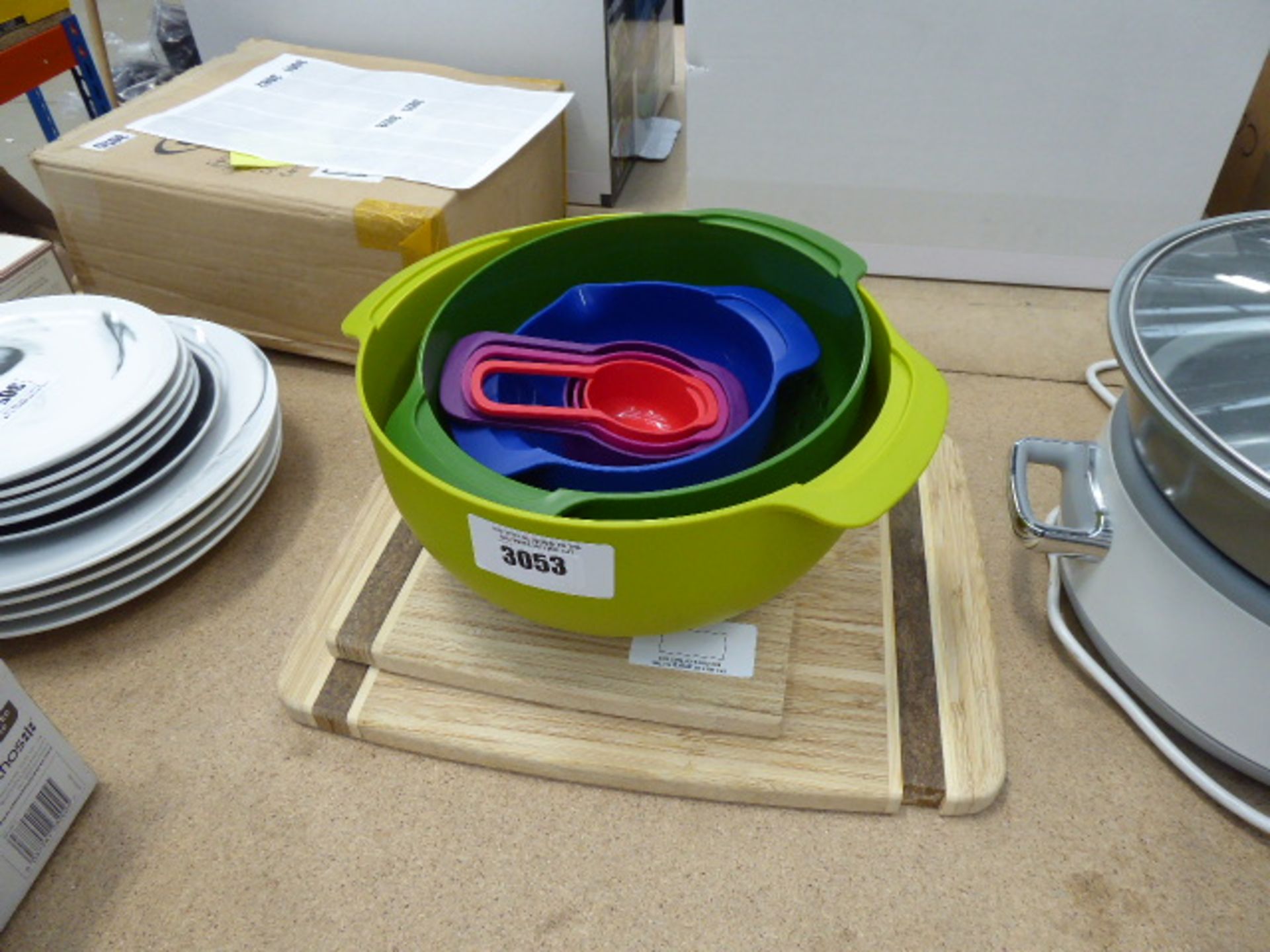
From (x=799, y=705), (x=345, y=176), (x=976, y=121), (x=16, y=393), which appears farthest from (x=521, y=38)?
(x=799, y=705)

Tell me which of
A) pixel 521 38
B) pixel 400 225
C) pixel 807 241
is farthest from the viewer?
pixel 521 38

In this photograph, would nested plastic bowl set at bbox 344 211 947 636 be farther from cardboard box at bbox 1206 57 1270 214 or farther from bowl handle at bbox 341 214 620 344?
cardboard box at bbox 1206 57 1270 214

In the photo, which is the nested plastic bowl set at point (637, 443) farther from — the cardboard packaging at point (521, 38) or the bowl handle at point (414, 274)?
the cardboard packaging at point (521, 38)

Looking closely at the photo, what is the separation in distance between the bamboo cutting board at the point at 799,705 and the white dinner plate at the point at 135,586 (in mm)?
67

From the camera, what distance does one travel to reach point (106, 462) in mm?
402

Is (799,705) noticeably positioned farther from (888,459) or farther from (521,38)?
(521,38)

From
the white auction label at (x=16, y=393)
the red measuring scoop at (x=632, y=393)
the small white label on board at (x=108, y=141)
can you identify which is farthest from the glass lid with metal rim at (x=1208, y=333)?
the small white label on board at (x=108, y=141)

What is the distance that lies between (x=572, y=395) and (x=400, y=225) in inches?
7.6

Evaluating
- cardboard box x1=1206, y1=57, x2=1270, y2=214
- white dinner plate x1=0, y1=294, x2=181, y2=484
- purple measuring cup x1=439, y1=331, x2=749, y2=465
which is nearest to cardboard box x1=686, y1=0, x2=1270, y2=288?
cardboard box x1=1206, y1=57, x2=1270, y2=214

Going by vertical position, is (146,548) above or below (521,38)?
below

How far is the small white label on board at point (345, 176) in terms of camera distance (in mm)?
554

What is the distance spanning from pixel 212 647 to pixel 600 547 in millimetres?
248

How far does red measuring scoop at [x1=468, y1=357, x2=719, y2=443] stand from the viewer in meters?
0.37

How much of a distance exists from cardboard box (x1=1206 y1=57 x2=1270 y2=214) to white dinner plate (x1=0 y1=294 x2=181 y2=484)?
65 centimetres
